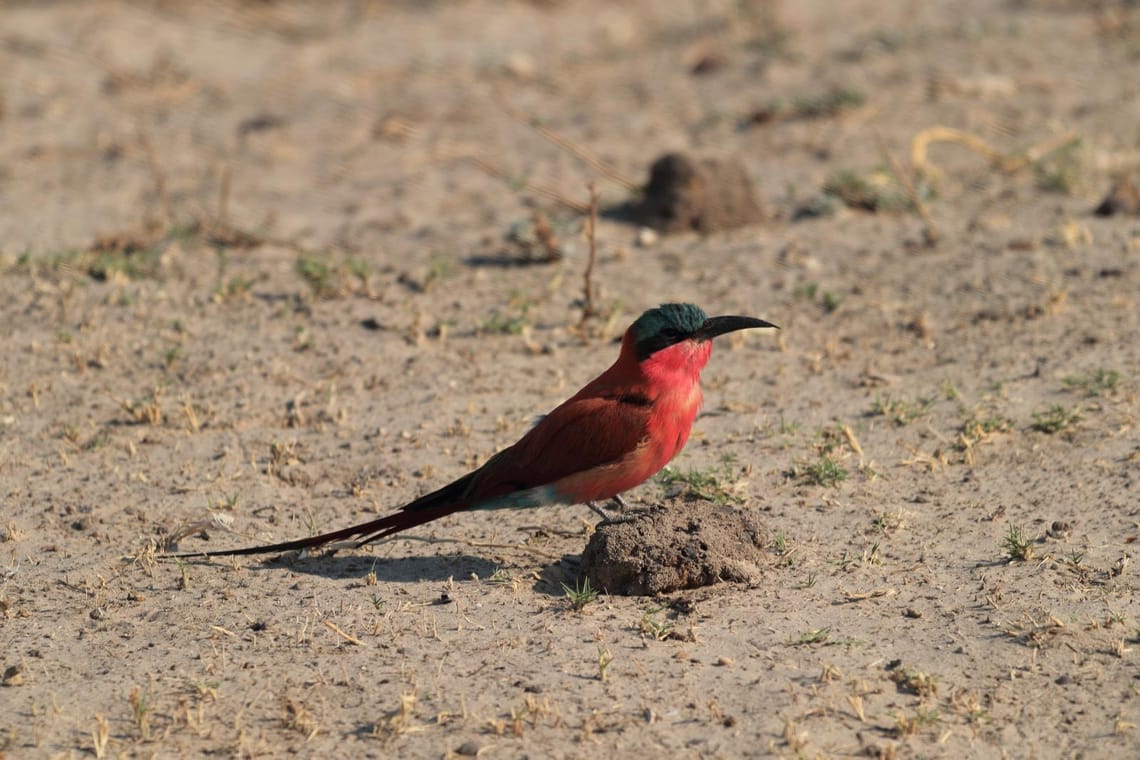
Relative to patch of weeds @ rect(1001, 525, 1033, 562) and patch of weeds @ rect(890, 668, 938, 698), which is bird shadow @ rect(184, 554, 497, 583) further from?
patch of weeds @ rect(1001, 525, 1033, 562)

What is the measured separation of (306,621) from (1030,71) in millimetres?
6629

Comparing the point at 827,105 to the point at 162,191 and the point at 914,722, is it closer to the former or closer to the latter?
the point at 162,191

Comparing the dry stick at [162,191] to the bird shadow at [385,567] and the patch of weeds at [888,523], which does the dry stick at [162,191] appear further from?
the patch of weeds at [888,523]

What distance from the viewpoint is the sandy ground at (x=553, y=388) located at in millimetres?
3547

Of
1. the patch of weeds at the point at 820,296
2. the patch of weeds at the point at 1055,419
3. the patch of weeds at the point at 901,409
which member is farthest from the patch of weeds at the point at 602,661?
the patch of weeds at the point at 820,296

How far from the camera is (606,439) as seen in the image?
4.01 m

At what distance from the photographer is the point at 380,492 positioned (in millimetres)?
4758

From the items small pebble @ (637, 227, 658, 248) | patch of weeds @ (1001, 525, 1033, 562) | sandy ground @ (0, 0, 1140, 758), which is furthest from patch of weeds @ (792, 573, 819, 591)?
small pebble @ (637, 227, 658, 248)

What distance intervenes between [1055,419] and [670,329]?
1660 mm

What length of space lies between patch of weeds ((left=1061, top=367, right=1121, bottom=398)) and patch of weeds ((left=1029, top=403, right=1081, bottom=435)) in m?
0.19

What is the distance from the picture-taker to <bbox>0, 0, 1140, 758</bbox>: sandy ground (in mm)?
3547

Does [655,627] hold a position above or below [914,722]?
below

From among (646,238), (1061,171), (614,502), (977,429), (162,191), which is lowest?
(162,191)

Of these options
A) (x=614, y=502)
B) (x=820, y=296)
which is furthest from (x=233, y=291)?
(x=820, y=296)
